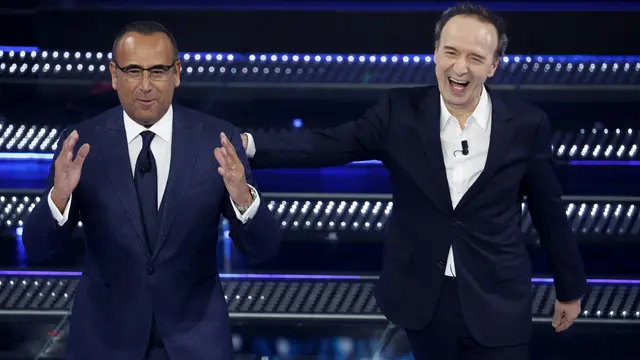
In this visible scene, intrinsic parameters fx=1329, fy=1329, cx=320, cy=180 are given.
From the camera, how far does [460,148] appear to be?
3266 millimetres

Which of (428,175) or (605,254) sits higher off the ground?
(428,175)

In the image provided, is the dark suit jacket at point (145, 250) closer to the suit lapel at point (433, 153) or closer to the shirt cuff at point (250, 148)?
the shirt cuff at point (250, 148)

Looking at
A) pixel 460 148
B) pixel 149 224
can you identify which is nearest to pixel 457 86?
pixel 460 148

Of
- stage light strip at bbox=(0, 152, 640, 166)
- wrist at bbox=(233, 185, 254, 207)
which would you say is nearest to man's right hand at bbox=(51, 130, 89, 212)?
wrist at bbox=(233, 185, 254, 207)

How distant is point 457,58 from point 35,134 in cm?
170

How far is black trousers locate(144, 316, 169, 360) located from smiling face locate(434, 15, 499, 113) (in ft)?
2.96

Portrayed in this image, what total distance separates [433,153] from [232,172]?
59 centimetres

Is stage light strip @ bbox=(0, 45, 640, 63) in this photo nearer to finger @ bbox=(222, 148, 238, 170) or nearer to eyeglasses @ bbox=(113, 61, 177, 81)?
eyeglasses @ bbox=(113, 61, 177, 81)

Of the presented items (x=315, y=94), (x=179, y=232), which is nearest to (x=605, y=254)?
(x=315, y=94)

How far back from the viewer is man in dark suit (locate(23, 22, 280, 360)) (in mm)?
2969

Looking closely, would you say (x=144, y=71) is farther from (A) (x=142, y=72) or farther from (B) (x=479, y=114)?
(B) (x=479, y=114)

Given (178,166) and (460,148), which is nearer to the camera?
(178,166)

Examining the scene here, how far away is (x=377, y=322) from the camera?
437cm

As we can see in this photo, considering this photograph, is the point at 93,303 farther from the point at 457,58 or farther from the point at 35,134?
the point at 35,134
